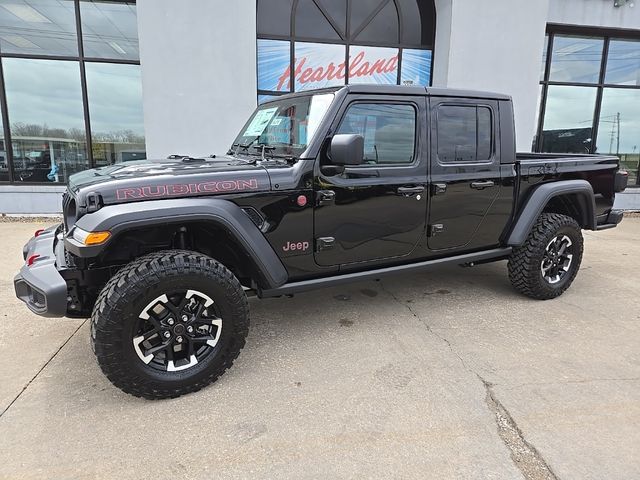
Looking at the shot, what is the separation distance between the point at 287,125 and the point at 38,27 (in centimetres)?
702

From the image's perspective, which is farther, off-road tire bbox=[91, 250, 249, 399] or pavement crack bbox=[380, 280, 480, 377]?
pavement crack bbox=[380, 280, 480, 377]

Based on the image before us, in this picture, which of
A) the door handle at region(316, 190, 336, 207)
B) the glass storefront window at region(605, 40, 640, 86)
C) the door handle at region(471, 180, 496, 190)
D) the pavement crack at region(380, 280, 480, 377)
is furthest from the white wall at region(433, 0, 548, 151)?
the door handle at region(316, 190, 336, 207)

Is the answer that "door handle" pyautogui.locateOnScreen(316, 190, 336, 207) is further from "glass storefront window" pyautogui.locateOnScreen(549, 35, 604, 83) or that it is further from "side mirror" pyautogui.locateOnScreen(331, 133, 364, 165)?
"glass storefront window" pyautogui.locateOnScreen(549, 35, 604, 83)

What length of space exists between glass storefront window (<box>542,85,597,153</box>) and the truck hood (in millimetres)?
8993

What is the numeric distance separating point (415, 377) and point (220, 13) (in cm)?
663

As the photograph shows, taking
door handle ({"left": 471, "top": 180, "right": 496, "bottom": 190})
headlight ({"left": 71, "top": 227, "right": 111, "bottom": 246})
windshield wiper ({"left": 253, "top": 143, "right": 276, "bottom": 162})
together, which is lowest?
headlight ({"left": 71, "top": 227, "right": 111, "bottom": 246})

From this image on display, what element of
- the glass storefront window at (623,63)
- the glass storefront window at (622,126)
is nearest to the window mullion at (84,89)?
the glass storefront window at (623,63)

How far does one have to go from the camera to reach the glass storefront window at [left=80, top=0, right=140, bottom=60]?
7.82m

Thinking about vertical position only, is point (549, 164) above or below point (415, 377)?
above

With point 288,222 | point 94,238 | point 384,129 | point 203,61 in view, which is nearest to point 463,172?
point 384,129

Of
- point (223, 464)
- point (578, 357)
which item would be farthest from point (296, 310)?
point (578, 357)

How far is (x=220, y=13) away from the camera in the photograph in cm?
716

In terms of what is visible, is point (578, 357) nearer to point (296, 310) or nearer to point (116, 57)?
point (296, 310)

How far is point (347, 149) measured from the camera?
2.83 m
